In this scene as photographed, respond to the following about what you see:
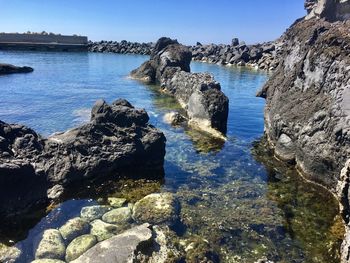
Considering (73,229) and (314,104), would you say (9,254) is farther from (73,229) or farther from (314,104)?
(314,104)

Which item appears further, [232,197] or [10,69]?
[10,69]

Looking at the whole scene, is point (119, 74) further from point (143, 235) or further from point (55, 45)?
point (55, 45)

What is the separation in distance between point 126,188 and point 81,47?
408 feet

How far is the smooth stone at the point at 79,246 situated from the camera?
12.9 metres

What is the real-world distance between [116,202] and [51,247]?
4.28m

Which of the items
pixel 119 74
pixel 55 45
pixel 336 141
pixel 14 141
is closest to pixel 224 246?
pixel 336 141

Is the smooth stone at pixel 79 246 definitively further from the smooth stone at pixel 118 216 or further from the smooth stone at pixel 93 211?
the smooth stone at pixel 93 211

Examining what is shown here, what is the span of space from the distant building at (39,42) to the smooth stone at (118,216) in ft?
371

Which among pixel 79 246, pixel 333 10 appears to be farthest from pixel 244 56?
pixel 79 246

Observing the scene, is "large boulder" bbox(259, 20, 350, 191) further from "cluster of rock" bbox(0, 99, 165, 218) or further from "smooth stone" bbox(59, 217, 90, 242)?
"smooth stone" bbox(59, 217, 90, 242)

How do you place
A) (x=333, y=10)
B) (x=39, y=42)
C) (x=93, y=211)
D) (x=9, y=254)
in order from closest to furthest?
(x=9, y=254) → (x=93, y=211) → (x=333, y=10) → (x=39, y=42)

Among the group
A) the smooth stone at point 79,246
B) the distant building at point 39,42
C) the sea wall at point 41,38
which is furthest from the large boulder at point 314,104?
the sea wall at point 41,38

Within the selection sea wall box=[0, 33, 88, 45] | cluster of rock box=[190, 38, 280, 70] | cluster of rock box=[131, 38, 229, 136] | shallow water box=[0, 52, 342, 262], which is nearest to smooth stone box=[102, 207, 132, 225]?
shallow water box=[0, 52, 342, 262]

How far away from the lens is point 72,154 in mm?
18922
